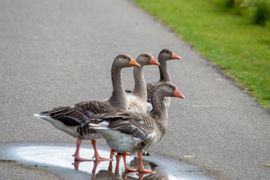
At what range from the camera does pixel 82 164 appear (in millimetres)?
10461

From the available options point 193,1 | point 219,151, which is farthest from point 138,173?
point 193,1

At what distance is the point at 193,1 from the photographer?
25.6 meters

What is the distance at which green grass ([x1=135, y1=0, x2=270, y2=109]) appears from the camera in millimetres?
16125

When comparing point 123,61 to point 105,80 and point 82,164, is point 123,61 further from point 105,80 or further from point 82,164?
point 105,80

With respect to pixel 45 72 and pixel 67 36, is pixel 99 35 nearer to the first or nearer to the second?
pixel 67 36

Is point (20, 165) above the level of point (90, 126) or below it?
below

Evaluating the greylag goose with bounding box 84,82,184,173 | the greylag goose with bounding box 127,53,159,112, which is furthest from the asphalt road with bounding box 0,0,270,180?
the greylag goose with bounding box 84,82,184,173

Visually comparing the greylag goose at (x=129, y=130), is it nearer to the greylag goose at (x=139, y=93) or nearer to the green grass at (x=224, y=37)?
the greylag goose at (x=139, y=93)

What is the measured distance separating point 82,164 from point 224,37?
33.8 ft

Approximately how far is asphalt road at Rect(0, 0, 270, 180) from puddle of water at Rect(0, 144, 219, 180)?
30 cm

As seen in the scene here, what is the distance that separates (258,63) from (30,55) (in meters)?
4.26

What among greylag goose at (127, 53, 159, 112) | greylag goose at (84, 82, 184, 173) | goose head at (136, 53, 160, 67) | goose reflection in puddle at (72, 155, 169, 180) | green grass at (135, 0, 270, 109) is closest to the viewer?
greylag goose at (84, 82, 184, 173)

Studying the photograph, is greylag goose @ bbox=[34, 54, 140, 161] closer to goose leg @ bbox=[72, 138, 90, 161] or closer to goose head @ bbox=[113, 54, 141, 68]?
goose leg @ bbox=[72, 138, 90, 161]

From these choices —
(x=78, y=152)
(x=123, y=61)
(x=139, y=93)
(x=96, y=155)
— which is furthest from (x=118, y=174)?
(x=139, y=93)
